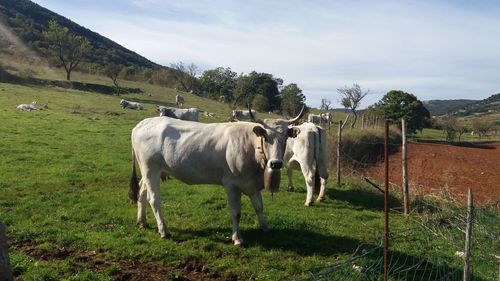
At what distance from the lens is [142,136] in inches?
373

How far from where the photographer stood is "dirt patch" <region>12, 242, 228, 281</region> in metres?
7.12

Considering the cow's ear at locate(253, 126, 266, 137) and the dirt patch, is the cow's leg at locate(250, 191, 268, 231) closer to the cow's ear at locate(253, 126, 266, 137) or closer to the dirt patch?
the cow's ear at locate(253, 126, 266, 137)

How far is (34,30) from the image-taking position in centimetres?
11550

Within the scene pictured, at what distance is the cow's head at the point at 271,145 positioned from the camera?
812cm

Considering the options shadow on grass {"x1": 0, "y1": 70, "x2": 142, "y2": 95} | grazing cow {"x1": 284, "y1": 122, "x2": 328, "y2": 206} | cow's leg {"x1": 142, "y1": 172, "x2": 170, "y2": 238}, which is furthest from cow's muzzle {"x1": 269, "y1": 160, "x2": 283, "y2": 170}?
shadow on grass {"x1": 0, "y1": 70, "x2": 142, "y2": 95}

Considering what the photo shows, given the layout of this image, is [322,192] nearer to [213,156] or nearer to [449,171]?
[213,156]

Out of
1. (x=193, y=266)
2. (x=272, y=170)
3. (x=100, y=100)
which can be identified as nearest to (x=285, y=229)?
(x=272, y=170)

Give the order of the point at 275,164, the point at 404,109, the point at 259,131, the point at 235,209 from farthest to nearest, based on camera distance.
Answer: the point at 404,109 < the point at 235,209 < the point at 259,131 < the point at 275,164

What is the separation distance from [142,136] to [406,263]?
5763mm

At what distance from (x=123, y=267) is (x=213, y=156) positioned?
2.66m

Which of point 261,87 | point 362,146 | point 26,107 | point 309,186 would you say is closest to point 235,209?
point 309,186

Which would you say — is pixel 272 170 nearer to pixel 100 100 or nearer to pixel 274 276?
pixel 274 276

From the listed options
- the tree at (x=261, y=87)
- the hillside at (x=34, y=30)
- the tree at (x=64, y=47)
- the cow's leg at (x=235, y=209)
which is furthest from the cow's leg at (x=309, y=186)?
the hillside at (x=34, y=30)

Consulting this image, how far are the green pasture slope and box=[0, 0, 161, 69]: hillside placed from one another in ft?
223
